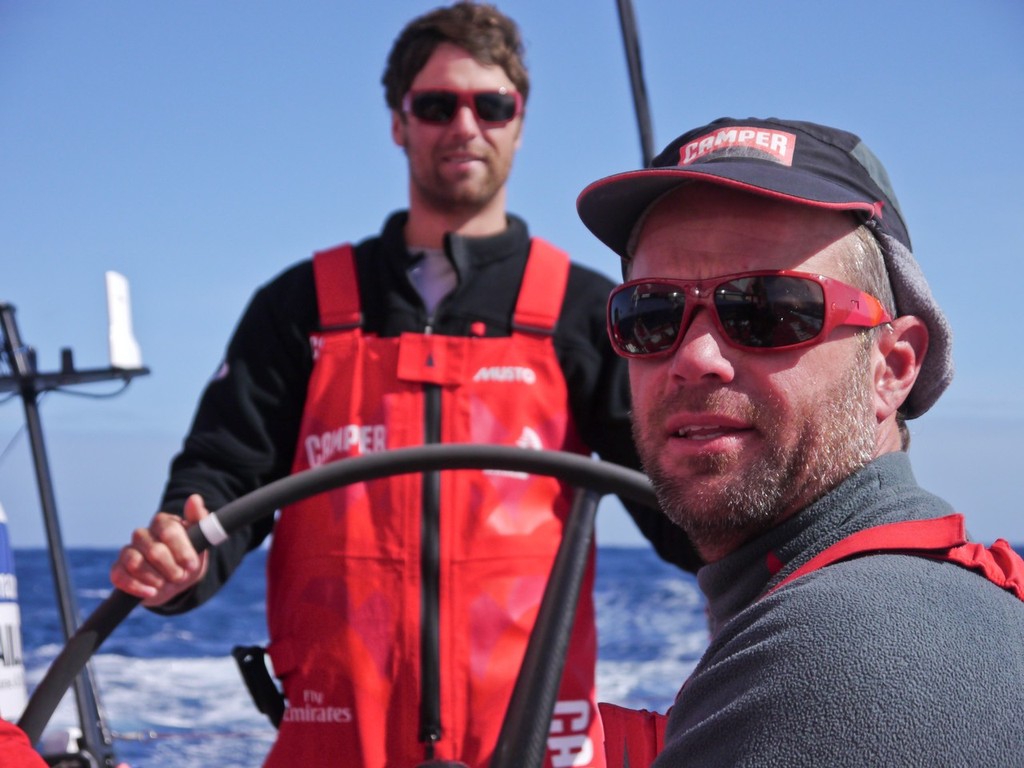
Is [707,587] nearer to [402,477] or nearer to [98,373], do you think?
[402,477]

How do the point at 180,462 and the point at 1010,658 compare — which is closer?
the point at 1010,658

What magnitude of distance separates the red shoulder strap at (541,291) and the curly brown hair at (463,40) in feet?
1.14

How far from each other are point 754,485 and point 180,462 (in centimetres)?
134

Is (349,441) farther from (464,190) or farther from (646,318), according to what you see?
(646,318)

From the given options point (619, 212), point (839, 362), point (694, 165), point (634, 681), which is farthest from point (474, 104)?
point (634, 681)

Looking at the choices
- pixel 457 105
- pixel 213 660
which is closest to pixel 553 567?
pixel 457 105

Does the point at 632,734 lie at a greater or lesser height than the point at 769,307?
lesser

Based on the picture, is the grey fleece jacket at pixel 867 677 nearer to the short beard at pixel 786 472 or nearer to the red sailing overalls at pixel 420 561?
the short beard at pixel 786 472

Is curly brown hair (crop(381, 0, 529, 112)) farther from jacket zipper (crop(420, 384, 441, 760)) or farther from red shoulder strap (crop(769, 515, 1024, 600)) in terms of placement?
red shoulder strap (crop(769, 515, 1024, 600))

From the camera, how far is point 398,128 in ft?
7.88

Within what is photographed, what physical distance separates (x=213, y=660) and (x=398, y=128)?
1055cm

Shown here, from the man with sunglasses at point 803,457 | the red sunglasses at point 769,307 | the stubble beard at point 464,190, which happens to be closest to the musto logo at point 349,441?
the stubble beard at point 464,190

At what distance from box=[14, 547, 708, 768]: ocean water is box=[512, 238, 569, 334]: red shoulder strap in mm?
979

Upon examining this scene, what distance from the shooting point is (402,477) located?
2.08m
